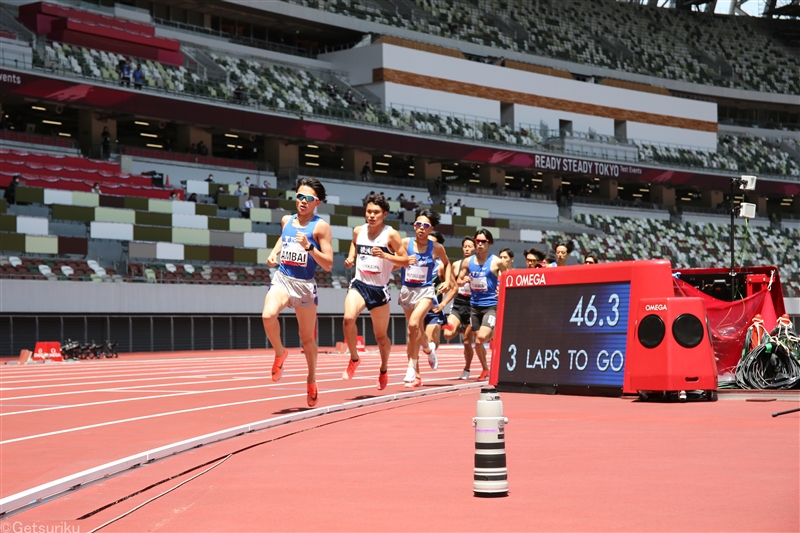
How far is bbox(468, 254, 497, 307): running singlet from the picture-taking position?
16.9m

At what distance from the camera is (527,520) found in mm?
5703

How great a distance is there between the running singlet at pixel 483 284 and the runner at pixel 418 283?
3.76 ft

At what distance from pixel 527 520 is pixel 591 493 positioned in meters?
1.00

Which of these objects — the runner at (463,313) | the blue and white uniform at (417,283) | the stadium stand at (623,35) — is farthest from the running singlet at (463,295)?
the stadium stand at (623,35)

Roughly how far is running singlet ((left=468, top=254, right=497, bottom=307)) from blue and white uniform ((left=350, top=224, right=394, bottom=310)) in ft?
10.2

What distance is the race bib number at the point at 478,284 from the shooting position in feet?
55.4

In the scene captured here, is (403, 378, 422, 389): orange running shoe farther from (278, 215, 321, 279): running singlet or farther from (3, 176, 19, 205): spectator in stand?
(3, 176, 19, 205): spectator in stand

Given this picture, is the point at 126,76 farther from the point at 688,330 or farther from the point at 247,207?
the point at 688,330

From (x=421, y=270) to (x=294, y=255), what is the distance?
4076 millimetres

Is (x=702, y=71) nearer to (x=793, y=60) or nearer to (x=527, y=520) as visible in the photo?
(x=793, y=60)

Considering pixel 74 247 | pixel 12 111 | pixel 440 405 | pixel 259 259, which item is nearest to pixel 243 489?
pixel 440 405

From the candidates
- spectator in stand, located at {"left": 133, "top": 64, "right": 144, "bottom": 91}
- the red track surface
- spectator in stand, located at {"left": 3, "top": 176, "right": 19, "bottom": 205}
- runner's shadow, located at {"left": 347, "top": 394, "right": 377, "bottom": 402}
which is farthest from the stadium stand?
the red track surface

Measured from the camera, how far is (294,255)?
1195 centimetres

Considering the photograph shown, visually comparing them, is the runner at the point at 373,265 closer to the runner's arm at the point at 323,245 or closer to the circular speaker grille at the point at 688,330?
the runner's arm at the point at 323,245
